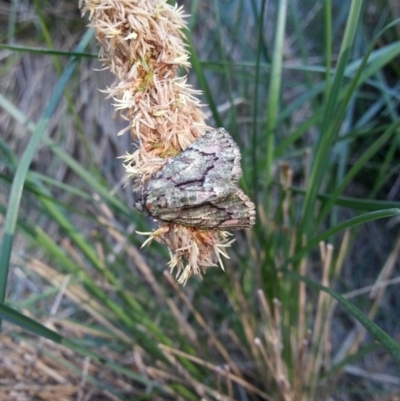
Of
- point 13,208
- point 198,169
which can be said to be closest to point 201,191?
point 198,169

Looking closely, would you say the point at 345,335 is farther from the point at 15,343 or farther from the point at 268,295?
the point at 15,343

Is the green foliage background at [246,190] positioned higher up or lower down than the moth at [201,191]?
lower down

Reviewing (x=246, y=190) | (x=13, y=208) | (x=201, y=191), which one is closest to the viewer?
(x=201, y=191)

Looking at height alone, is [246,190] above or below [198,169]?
below

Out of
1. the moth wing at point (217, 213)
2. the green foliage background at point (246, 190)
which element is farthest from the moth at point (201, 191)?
the green foliage background at point (246, 190)

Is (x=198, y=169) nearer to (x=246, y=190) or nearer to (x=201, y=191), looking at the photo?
(x=201, y=191)

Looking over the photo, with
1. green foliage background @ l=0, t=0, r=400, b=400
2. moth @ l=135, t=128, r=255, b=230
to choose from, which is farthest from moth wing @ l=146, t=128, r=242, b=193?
green foliage background @ l=0, t=0, r=400, b=400

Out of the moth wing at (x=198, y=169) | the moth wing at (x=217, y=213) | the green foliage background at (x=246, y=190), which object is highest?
the moth wing at (x=198, y=169)

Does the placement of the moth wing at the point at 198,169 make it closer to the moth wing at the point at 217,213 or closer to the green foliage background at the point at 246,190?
the moth wing at the point at 217,213
